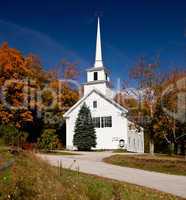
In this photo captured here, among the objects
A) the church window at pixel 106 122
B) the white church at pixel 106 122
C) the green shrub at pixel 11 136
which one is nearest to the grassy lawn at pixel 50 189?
the green shrub at pixel 11 136

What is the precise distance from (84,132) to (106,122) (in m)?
2.92

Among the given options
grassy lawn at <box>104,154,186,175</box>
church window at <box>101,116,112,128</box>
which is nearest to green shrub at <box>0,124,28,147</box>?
grassy lawn at <box>104,154,186,175</box>

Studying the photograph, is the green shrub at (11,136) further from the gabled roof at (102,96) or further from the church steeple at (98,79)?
the church steeple at (98,79)

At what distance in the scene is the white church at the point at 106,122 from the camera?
117 ft

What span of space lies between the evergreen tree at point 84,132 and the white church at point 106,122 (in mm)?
1119

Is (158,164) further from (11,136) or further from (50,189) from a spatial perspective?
(11,136)

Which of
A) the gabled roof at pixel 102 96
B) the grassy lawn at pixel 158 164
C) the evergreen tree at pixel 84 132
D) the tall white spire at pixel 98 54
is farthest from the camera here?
the tall white spire at pixel 98 54

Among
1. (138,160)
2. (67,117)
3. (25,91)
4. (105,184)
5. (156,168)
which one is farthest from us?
(67,117)

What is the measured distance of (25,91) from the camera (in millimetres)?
A: 34031

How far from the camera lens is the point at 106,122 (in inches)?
1449

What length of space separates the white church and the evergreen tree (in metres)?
1.12

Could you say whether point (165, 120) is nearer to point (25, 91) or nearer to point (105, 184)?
point (25, 91)

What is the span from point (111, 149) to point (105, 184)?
83.6 ft

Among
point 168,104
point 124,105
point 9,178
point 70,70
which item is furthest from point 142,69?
point 9,178
